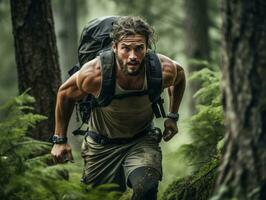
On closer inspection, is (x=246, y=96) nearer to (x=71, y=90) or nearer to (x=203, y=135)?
(x=71, y=90)

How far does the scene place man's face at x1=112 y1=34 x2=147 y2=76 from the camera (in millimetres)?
7379

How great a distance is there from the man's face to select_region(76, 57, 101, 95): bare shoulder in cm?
Answer: 25

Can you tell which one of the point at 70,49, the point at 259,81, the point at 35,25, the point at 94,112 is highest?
the point at 259,81

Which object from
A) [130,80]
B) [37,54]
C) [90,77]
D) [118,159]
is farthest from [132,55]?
[37,54]

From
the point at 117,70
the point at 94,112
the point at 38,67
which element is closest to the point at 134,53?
the point at 117,70

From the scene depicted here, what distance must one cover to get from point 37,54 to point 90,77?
2.18m

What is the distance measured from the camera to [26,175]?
5.84m

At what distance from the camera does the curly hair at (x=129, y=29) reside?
761 centimetres

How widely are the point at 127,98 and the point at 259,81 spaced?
9.00 feet

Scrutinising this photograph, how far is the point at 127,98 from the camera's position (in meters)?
7.56

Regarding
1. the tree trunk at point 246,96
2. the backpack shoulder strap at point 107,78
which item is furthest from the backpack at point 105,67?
the tree trunk at point 246,96

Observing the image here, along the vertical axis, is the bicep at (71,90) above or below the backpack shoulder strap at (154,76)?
below

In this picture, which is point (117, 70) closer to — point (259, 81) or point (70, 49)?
point (259, 81)

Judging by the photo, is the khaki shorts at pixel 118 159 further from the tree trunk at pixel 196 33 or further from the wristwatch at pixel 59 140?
the tree trunk at pixel 196 33
